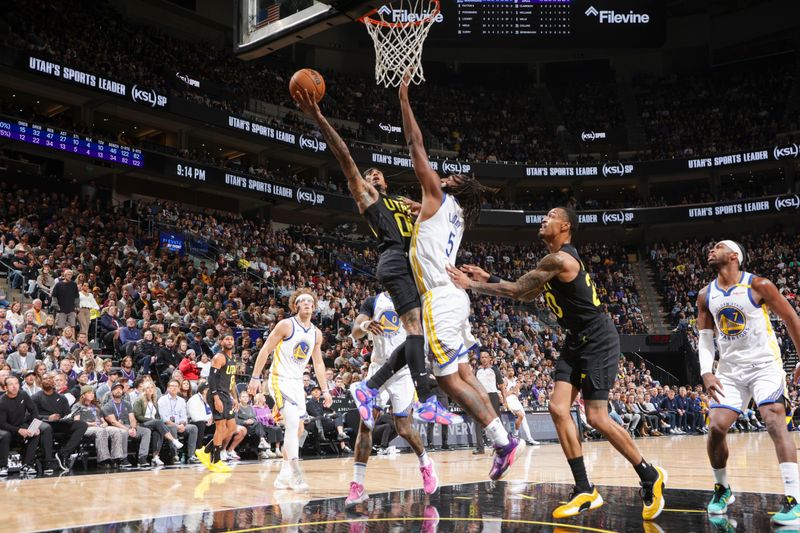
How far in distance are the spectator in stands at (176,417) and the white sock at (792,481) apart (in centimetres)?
809

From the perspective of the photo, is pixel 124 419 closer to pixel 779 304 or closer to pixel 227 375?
pixel 227 375

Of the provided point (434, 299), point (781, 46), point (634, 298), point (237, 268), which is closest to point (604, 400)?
point (434, 299)

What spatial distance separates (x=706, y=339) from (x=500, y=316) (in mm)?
20110

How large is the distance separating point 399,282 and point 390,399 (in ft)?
5.39

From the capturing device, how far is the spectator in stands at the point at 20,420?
354 inches

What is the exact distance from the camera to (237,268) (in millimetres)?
22500

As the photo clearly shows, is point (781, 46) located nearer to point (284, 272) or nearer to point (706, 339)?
point (284, 272)

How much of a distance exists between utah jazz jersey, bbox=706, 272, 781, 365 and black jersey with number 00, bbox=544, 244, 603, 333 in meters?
0.98

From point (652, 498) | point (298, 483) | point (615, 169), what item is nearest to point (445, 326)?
point (652, 498)

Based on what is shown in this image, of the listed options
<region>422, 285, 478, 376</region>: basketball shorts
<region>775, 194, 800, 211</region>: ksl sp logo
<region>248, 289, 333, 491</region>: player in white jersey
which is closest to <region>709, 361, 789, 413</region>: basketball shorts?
<region>422, 285, 478, 376</region>: basketball shorts

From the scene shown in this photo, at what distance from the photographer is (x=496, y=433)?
5.39m

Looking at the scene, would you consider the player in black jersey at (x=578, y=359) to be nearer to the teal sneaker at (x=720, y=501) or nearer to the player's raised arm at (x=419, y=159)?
the teal sneaker at (x=720, y=501)

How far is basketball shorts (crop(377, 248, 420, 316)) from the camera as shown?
5.93 m

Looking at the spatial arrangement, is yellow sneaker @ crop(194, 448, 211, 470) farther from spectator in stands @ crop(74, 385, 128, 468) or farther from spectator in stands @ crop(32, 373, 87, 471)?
spectator in stands @ crop(32, 373, 87, 471)
